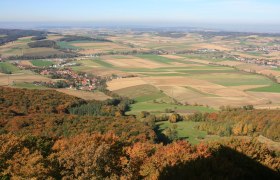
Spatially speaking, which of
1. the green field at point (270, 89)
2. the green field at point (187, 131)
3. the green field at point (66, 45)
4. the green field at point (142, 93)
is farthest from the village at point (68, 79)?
the green field at point (66, 45)

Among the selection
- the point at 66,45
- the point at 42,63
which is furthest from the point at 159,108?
the point at 66,45

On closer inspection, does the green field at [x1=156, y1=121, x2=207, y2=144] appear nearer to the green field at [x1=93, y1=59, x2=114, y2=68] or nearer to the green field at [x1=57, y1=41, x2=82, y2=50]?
the green field at [x1=93, y1=59, x2=114, y2=68]

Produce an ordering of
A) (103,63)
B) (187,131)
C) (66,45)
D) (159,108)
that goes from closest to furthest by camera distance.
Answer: (187,131) → (159,108) → (103,63) → (66,45)

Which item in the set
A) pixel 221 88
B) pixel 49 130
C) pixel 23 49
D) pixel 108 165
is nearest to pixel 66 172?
pixel 108 165

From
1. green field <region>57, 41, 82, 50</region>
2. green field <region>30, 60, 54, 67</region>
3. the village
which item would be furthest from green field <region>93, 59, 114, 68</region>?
green field <region>57, 41, 82, 50</region>

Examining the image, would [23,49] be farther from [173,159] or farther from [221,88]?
[173,159]

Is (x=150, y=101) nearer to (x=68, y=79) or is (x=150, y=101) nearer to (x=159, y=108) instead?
(x=159, y=108)
